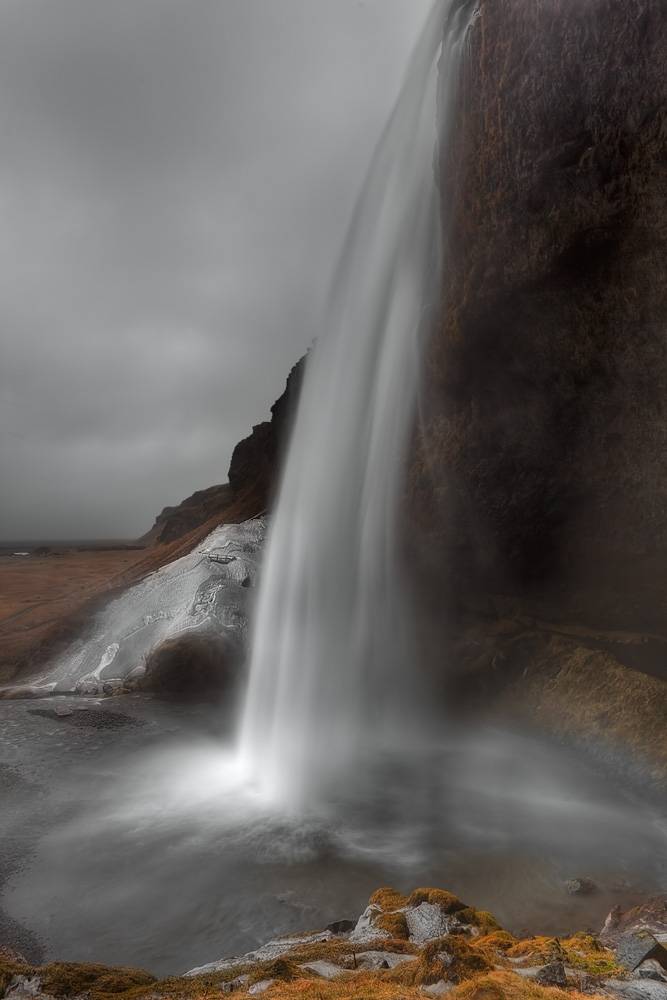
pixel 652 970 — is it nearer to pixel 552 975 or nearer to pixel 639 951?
pixel 639 951

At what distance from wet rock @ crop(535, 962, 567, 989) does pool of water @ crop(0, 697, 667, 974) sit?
3.00 metres

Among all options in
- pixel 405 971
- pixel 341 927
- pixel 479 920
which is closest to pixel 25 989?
pixel 405 971

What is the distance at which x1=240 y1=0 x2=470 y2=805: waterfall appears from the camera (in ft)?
54.9

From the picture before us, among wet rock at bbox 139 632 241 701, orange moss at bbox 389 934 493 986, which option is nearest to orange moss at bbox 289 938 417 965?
orange moss at bbox 389 934 493 986

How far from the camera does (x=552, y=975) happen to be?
14.4 ft

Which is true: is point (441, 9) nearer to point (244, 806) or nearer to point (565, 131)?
point (565, 131)

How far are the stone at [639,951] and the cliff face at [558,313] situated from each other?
10039mm

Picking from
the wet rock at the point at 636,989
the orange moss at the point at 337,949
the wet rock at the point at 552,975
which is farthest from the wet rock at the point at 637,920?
the orange moss at the point at 337,949

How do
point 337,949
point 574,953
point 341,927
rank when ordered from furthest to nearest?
point 341,927
point 337,949
point 574,953

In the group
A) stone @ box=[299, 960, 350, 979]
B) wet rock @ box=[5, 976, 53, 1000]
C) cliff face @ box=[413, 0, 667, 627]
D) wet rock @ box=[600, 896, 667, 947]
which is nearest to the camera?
wet rock @ box=[5, 976, 53, 1000]

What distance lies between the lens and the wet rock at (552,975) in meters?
4.33

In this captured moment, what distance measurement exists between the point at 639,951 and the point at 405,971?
2039 millimetres

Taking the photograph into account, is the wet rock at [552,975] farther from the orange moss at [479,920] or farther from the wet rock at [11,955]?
the wet rock at [11,955]

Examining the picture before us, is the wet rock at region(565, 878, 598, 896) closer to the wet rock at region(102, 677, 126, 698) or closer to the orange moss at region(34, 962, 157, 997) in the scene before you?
the orange moss at region(34, 962, 157, 997)
